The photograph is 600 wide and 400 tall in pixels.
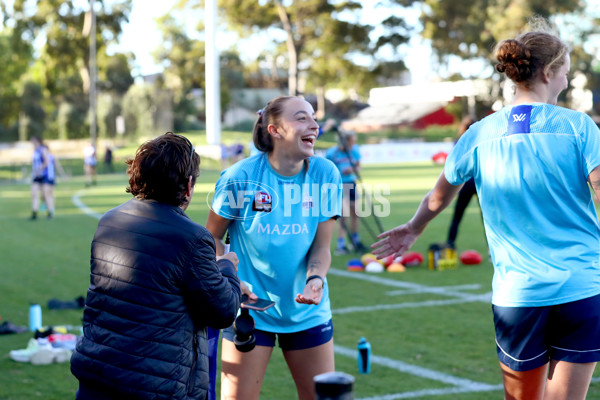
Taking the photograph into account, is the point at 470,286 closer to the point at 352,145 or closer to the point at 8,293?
the point at 352,145

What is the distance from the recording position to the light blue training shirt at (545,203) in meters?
3.04

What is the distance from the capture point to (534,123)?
3.10 metres

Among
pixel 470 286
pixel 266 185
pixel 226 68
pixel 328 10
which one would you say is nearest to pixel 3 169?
pixel 328 10

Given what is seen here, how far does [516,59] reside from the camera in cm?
315

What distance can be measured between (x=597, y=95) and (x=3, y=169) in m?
48.2

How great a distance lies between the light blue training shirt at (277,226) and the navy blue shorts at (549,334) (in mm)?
980

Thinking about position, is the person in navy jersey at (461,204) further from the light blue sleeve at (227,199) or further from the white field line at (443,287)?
the light blue sleeve at (227,199)

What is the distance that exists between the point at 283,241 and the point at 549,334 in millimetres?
1292

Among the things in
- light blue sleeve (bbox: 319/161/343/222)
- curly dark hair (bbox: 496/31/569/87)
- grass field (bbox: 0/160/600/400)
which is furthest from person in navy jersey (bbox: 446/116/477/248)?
curly dark hair (bbox: 496/31/569/87)

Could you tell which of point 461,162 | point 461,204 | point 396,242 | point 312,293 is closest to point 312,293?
point 312,293

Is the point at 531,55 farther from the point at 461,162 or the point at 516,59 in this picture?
the point at 461,162

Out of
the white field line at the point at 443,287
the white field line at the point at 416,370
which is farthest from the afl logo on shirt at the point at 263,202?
the white field line at the point at 443,287

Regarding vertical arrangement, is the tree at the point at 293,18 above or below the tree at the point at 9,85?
above

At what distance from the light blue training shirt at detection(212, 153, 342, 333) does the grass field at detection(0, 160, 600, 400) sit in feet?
6.86
